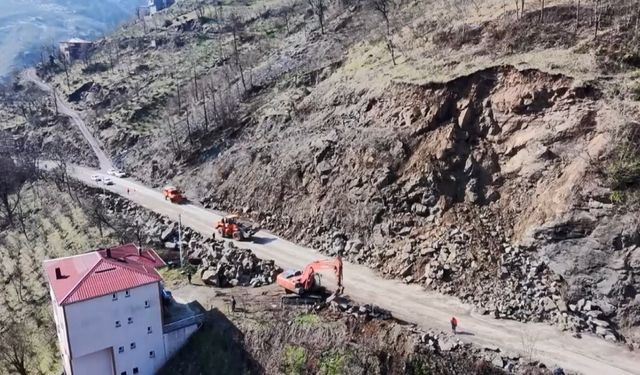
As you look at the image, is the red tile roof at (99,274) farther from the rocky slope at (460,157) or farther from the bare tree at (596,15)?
the bare tree at (596,15)

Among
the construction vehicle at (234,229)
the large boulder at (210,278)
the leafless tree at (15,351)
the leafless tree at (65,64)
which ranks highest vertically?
the leafless tree at (65,64)

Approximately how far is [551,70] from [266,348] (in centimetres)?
2563

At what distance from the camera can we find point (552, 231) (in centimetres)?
2917

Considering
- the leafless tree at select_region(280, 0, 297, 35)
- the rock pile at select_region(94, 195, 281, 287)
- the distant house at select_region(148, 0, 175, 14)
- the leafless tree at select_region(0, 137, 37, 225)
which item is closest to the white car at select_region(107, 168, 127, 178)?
the leafless tree at select_region(0, 137, 37, 225)

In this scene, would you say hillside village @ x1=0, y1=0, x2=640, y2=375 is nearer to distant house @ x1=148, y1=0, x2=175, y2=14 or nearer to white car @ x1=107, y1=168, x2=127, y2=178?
white car @ x1=107, y1=168, x2=127, y2=178

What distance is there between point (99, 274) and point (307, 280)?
12144 mm

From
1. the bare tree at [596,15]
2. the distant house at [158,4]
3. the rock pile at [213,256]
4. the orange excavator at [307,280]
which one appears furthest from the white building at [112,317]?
the distant house at [158,4]

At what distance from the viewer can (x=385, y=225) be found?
35.8m

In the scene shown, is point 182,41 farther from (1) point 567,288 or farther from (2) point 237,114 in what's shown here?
(1) point 567,288

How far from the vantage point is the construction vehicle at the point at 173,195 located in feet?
165

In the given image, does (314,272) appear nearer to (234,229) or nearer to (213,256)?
(213,256)

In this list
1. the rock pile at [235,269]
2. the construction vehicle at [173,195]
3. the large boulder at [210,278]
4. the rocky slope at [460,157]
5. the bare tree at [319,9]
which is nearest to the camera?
the rocky slope at [460,157]

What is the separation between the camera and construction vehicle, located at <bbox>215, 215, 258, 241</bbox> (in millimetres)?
40094

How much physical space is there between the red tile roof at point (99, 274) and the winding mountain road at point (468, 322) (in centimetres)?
913
